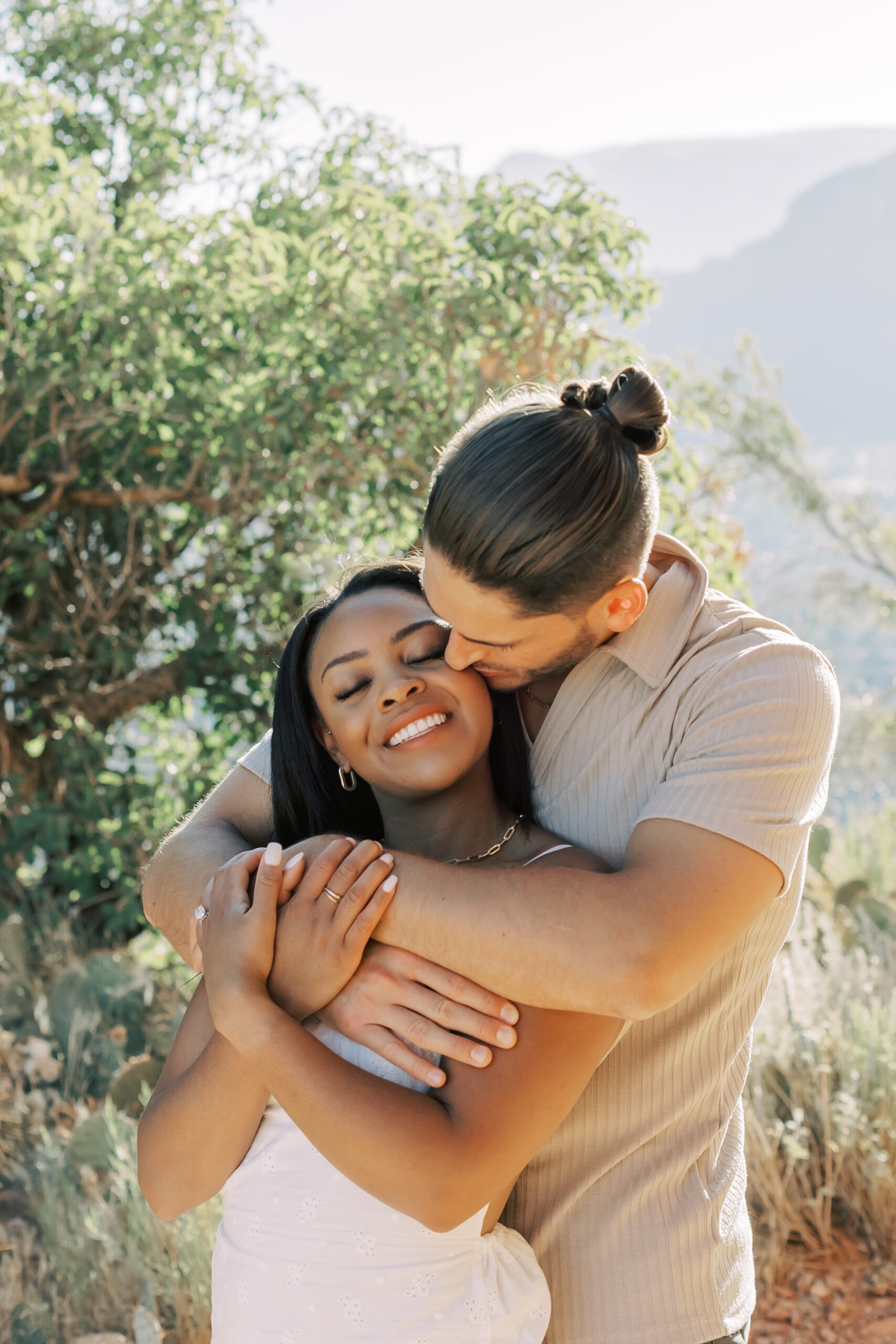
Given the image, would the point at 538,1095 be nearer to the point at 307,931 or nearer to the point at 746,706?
the point at 307,931

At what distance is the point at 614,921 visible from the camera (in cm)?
131

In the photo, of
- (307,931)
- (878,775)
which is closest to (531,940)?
(307,931)

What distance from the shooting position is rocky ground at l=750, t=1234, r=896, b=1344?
9.24ft

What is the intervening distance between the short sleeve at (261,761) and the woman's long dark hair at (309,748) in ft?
0.16

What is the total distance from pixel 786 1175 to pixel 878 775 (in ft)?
22.4

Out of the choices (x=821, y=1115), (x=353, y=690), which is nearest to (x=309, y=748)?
Result: (x=353, y=690)

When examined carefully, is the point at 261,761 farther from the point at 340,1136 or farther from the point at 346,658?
the point at 340,1136

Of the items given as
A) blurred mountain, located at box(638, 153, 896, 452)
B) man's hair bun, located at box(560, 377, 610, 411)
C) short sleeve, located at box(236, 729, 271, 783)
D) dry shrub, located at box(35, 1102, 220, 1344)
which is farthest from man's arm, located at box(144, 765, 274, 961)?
blurred mountain, located at box(638, 153, 896, 452)

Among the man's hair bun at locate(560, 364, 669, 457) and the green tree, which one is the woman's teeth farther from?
the green tree

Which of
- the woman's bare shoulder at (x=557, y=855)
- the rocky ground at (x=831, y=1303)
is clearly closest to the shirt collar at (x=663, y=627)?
the woman's bare shoulder at (x=557, y=855)

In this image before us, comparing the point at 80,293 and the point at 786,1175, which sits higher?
the point at 80,293

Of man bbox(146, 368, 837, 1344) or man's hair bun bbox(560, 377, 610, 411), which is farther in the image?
man's hair bun bbox(560, 377, 610, 411)

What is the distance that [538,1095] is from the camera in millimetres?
1404

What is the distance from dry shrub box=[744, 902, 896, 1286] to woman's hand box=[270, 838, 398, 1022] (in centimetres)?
194
